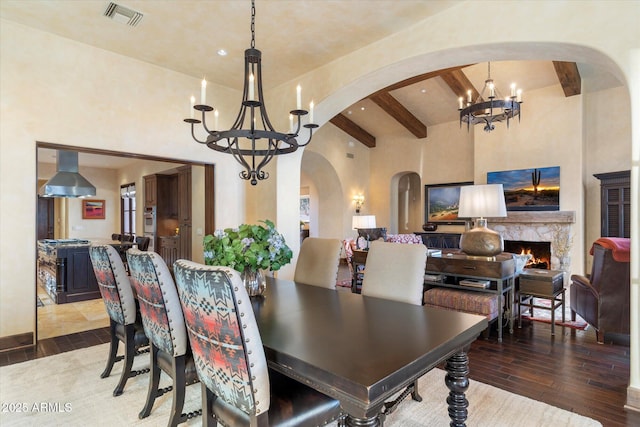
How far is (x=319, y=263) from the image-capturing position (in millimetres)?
3033

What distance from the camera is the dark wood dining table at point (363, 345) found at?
1.21 meters

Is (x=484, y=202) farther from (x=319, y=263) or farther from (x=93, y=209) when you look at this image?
(x=93, y=209)

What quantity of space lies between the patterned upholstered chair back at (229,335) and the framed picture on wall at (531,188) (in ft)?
24.6

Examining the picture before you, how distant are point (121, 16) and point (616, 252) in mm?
5298

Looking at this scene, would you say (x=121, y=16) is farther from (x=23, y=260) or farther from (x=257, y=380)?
(x=257, y=380)

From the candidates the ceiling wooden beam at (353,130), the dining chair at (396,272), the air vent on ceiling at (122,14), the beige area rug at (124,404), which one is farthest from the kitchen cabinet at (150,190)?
the dining chair at (396,272)

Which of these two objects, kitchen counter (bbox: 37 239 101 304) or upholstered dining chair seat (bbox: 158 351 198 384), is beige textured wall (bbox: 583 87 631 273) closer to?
upholstered dining chair seat (bbox: 158 351 198 384)

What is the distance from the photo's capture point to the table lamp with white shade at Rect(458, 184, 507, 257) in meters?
3.45

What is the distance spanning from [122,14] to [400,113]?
6.81 m

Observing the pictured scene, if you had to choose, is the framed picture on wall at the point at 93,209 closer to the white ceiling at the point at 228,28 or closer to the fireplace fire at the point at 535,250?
the white ceiling at the point at 228,28

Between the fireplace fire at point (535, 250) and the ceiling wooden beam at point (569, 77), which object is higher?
the ceiling wooden beam at point (569, 77)

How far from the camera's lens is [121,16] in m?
3.27

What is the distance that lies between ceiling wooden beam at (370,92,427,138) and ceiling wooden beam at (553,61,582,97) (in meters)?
3.31

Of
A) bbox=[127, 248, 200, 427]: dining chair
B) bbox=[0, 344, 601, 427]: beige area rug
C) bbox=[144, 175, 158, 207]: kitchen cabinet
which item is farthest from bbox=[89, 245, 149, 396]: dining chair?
bbox=[144, 175, 158, 207]: kitchen cabinet
